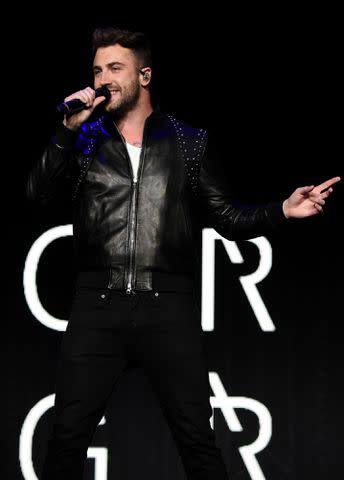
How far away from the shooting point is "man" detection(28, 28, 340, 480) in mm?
2080

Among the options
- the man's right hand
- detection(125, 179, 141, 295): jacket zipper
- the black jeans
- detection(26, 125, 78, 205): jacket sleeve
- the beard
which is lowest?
the black jeans

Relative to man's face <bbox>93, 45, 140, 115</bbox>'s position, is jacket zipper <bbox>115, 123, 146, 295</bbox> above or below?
below

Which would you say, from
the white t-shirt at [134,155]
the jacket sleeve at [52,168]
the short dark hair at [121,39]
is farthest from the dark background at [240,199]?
the jacket sleeve at [52,168]

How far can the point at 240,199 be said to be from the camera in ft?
10.2

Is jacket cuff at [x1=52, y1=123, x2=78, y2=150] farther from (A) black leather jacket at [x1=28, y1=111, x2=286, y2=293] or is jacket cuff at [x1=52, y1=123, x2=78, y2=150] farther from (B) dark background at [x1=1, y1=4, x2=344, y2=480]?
(B) dark background at [x1=1, y1=4, x2=344, y2=480]

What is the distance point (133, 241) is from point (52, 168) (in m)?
0.30

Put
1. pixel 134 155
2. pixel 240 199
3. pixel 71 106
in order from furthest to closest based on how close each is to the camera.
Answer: pixel 240 199 < pixel 134 155 < pixel 71 106

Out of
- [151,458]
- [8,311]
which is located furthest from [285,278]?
[8,311]

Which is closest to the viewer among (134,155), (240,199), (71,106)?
(71,106)

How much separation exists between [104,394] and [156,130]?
77 centimetres

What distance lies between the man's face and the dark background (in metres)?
0.77

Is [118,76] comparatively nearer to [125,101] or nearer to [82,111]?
[125,101]

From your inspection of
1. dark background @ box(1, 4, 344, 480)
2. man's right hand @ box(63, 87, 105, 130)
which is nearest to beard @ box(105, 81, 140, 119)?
man's right hand @ box(63, 87, 105, 130)

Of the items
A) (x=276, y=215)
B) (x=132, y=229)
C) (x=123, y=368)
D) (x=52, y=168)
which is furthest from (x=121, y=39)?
(x=123, y=368)
